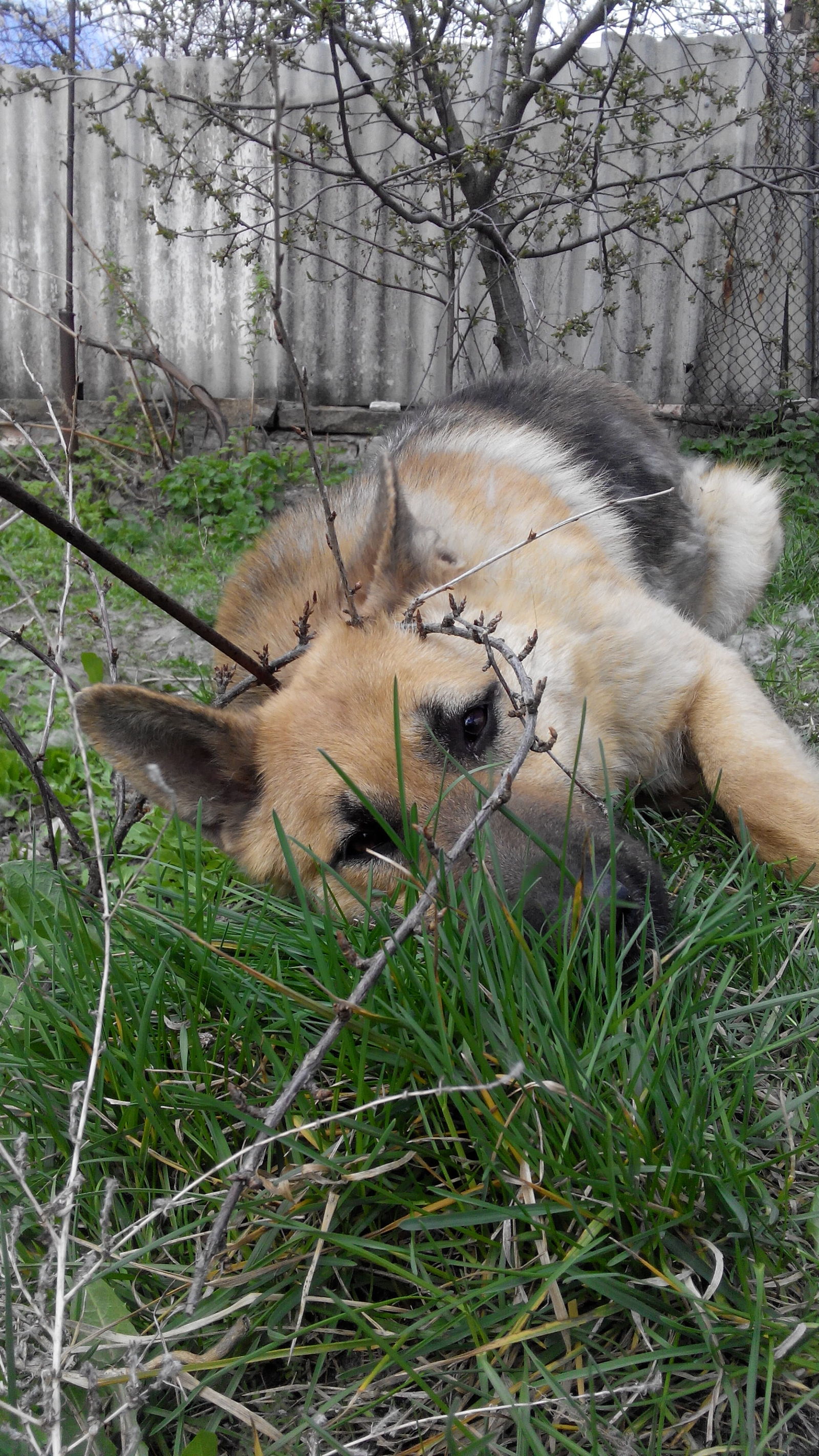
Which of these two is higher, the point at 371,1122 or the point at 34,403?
the point at 34,403

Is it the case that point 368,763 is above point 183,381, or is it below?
below

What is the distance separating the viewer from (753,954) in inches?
68.8

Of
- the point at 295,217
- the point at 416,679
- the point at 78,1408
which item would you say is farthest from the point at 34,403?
the point at 78,1408

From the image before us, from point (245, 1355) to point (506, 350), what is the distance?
5366mm

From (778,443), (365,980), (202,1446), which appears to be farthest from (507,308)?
(202,1446)

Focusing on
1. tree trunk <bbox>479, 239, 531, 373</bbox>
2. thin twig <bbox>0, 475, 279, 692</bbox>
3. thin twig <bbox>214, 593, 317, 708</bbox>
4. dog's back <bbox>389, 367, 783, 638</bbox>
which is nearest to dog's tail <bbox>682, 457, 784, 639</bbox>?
dog's back <bbox>389, 367, 783, 638</bbox>

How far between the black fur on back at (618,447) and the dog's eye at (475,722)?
4.70 ft

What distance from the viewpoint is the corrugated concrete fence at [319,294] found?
6781 millimetres

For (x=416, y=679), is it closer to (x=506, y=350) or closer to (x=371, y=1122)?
(x=371, y=1122)

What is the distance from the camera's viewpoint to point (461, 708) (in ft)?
6.70

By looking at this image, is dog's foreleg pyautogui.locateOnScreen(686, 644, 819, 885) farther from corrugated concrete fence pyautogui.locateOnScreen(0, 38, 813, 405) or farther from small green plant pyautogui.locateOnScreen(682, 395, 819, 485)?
corrugated concrete fence pyautogui.locateOnScreen(0, 38, 813, 405)

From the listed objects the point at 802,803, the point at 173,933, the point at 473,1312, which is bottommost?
the point at 473,1312

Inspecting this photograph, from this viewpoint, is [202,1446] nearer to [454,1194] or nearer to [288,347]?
[454,1194]

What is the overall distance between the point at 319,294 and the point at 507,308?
2248 mm
